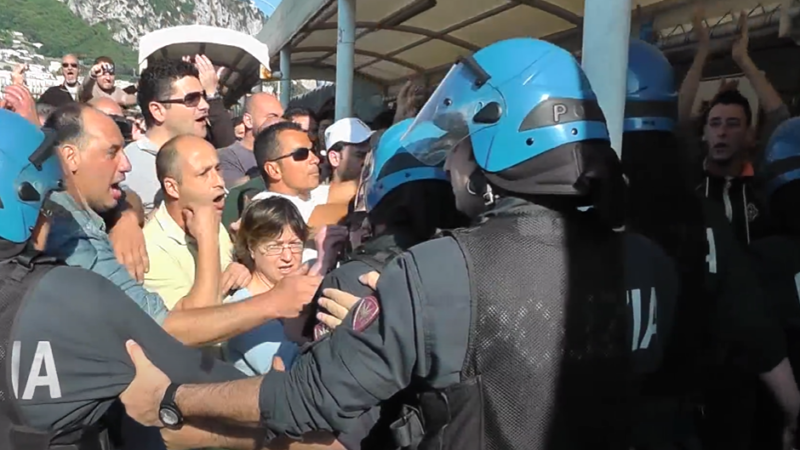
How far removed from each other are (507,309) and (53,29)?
248 feet

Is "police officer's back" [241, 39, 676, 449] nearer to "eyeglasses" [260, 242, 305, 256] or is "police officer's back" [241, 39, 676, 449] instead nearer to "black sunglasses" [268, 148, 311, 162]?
"eyeglasses" [260, 242, 305, 256]

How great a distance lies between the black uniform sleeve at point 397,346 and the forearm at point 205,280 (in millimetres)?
1116

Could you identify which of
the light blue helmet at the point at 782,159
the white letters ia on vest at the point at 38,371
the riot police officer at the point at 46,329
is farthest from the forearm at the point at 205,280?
the light blue helmet at the point at 782,159

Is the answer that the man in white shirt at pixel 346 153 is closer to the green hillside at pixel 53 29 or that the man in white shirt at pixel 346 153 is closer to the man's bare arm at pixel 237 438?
the man's bare arm at pixel 237 438

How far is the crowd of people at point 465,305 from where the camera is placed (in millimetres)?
1498

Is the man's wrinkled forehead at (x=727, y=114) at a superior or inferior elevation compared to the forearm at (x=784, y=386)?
superior

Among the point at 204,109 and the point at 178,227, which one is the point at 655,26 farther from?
the point at 178,227

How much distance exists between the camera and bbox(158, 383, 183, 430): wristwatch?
178 centimetres

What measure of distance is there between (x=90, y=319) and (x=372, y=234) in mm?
917

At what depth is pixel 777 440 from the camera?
243 centimetres

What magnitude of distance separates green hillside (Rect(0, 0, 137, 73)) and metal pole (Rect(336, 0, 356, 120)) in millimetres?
55955

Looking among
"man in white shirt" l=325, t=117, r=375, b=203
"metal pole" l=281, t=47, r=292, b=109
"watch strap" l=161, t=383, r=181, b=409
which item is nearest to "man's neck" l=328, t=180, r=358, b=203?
"man in white shirt" l=325, t=117, r=375, b=203

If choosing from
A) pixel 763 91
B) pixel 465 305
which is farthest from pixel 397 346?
pixel 763 91

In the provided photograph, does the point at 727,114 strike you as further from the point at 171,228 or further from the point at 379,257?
the point at 171,228
